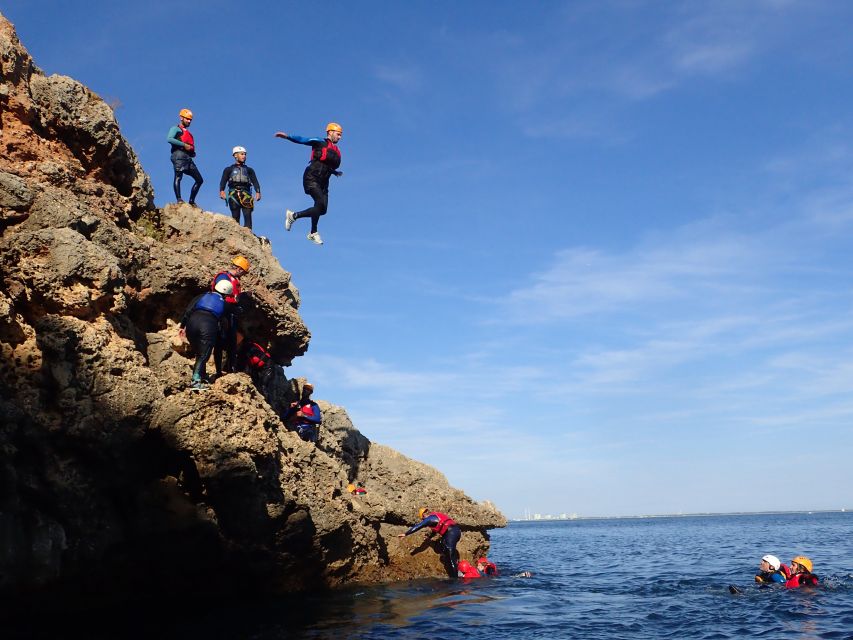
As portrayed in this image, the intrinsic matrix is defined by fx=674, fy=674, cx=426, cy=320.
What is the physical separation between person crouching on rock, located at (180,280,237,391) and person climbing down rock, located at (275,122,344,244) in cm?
507

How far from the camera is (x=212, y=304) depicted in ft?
41.5

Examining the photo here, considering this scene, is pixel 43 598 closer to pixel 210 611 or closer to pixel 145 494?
pixel 145 494

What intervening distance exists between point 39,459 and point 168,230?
7030 millimetres

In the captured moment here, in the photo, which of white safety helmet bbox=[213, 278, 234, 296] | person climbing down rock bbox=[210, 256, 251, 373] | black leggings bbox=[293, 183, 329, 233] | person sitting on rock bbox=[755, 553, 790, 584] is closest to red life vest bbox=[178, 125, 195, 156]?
black leggings bbox=[293, 183, 329, 233]

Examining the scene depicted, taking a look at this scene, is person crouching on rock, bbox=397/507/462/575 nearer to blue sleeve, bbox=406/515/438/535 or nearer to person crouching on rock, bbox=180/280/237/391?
blue sleeve, bbox=406/515/438/535

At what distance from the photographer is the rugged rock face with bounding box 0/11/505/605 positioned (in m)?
10.4

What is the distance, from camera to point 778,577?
63.7 ft

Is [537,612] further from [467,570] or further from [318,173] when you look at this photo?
[318,173]

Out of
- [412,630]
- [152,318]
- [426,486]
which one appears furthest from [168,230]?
[426,486]

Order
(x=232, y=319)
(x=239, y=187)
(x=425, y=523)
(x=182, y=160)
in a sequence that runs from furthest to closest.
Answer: (x=425, y=523), (x=239, y=187), (x=182, y=160), (x=232, y=319)

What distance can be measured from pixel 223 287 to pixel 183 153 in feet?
19.1

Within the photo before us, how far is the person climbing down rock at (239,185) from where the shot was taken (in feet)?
59.3

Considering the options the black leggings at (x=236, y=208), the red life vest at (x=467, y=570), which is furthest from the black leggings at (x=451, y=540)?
the black leggings at (x=236, y=208)

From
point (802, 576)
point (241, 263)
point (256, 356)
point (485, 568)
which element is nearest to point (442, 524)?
point (485, 568)
